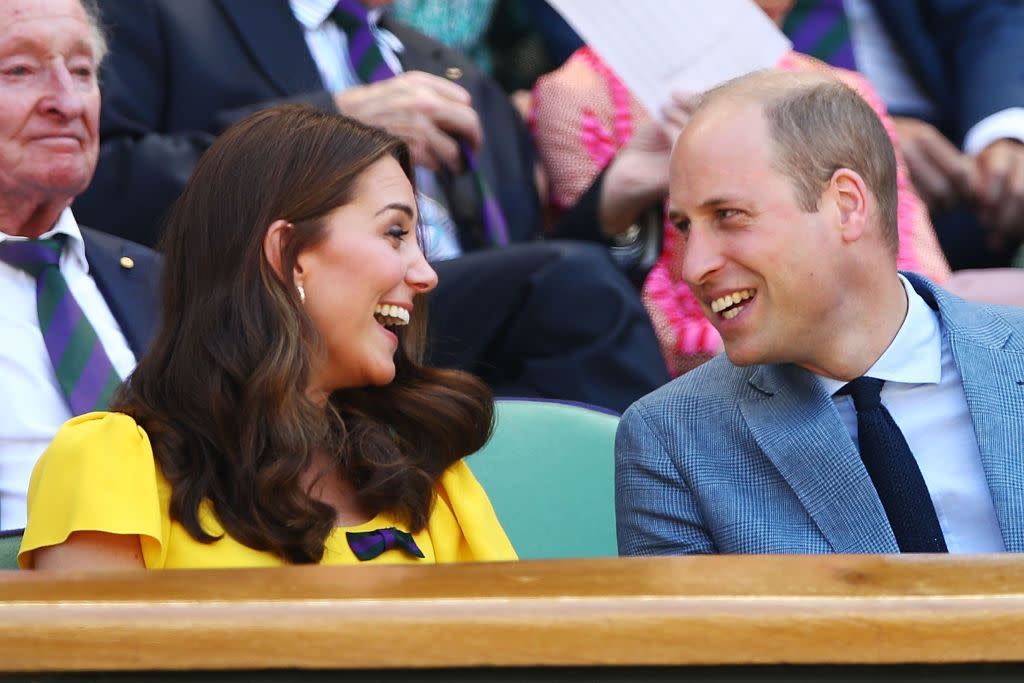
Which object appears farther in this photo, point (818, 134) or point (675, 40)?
point (675, 40)

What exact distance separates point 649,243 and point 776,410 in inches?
41.9

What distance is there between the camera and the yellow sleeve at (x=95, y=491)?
140cm

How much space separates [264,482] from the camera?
152 centimetres

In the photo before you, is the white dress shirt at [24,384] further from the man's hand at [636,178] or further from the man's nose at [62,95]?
the man's hand at [636,178]

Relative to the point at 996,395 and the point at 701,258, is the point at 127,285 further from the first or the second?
the point at 996,395

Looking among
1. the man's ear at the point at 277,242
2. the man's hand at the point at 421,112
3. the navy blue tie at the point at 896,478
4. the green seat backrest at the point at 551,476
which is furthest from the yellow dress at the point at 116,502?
the man's hand at the point at 421,112

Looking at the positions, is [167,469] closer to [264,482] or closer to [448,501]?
[264,482]

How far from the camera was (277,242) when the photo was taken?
5.36ft

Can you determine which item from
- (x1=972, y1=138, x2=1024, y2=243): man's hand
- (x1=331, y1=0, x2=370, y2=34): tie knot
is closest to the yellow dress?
(x1=331, y1=0, x2=370, y2=34): tie knot

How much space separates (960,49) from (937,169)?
42 cm

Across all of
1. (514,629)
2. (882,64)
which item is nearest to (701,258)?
(514,629)

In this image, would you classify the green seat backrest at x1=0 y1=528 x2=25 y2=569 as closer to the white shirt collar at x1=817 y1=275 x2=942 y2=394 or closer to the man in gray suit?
the man in gray suit

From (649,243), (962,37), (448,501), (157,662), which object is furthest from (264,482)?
(962,37)

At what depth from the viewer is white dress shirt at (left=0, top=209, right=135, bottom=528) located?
1.90 m
